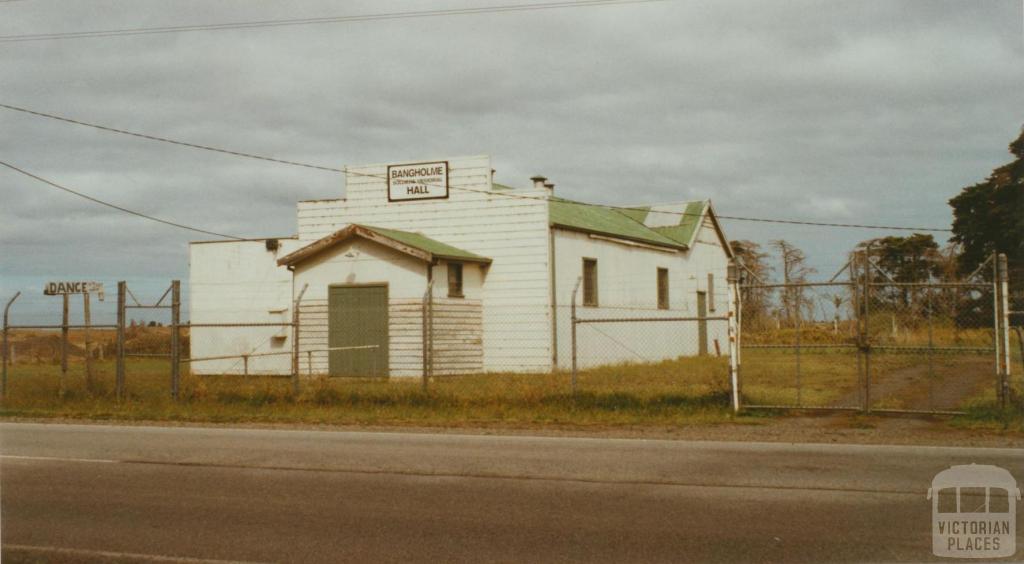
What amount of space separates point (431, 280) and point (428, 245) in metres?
1.21

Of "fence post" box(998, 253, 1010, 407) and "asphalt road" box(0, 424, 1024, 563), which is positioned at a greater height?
"fence post" box(998, 253, 1010, 407)

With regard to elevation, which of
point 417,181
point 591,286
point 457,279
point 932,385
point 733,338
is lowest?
point 932,385

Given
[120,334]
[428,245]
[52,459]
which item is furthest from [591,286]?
[52,459]

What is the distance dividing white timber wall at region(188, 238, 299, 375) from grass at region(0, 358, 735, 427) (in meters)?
7.48

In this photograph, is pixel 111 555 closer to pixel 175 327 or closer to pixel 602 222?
pixel 175 327

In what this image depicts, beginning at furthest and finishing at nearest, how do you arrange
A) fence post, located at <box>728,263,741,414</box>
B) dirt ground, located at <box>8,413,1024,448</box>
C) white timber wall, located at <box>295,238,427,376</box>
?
white timber wall, located at <box>295,238,427,376</box>
fence post, located at <box>728,263,741,414</box>
dirt ground, located at <box>8,413,1024,448</box>

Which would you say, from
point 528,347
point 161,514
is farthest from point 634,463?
point 528,347

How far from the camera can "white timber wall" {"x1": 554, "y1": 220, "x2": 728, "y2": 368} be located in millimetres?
25913

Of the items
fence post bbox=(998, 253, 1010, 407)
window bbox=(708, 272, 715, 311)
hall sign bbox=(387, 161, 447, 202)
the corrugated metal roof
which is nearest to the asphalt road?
fence post bbox=(998, 253, 1010, 407)

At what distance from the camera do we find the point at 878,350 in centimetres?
1834

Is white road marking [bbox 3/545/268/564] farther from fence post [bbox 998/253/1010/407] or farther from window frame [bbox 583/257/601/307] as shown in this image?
window frame [bbox 583/257/601/307]

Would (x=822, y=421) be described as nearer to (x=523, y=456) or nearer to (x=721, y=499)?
(x=523, y=456)

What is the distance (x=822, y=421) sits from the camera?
14.0m

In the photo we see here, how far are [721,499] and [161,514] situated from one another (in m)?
4.87
